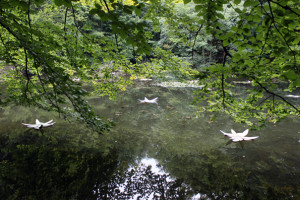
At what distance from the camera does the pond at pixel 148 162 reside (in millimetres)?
3128

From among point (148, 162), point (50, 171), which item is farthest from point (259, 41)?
point (50, 171)

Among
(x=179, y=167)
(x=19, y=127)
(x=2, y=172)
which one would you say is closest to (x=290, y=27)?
(x=179, y=167)

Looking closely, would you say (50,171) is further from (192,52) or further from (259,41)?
(259,41)

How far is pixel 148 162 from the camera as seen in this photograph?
13.3 feet

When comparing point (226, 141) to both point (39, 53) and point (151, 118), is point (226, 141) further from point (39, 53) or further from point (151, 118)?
point (39, 53)

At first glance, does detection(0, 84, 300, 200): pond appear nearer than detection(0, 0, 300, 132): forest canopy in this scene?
No

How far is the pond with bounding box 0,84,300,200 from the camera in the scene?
313 centimetres

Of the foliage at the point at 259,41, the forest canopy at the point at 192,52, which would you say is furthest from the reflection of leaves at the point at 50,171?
the foliage at the point at 259,41

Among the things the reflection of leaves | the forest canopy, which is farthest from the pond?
the forest canopy

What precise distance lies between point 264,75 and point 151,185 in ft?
8.02

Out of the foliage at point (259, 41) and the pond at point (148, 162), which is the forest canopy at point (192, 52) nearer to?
the foliage at point (259, 41)

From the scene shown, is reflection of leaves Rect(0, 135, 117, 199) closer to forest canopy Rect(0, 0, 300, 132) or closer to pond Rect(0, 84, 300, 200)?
pond Rect(0, 84, 300, 200)

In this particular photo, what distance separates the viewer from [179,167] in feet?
12.7

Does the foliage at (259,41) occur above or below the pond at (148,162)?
above
